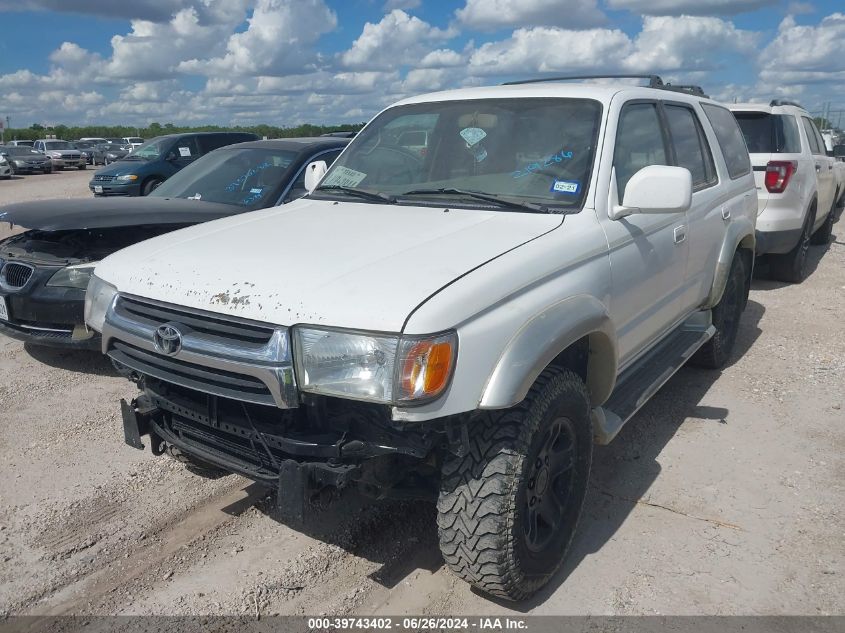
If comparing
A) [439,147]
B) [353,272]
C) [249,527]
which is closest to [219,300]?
[353,272]

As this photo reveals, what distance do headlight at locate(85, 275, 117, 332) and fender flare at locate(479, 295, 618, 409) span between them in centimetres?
164

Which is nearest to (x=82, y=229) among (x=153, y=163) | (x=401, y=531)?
(x=401, y=531)

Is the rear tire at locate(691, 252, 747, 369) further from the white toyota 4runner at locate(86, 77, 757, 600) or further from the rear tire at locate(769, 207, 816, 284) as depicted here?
the rear tire at locate(769, 207, 816, 284)

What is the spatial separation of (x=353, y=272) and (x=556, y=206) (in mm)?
1149

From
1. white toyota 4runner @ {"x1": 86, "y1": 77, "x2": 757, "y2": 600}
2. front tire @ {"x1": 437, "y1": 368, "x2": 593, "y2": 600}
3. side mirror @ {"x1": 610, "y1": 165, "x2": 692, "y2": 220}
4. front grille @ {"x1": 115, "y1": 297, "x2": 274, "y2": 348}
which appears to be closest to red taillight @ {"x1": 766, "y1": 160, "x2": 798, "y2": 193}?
white toyota 4runner @ {"x1": 86, "y1": 77, "x2": 757, "y2": 600}

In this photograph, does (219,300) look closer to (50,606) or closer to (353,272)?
(353,272)

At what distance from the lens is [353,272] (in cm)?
263

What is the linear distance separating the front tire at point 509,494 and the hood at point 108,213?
3.69 m

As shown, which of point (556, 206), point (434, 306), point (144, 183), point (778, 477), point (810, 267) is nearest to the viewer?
point (434, 306)

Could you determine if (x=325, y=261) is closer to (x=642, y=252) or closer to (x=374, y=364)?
(x=374, y=364)

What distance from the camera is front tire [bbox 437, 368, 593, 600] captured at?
8.54ft

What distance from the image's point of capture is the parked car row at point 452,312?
96.3 inches

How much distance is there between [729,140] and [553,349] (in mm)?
3495

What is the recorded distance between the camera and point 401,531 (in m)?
3.45
